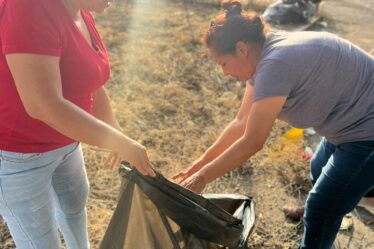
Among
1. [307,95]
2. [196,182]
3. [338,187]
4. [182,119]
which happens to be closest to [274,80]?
[307,95]

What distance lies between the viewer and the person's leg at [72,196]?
66.9 inches

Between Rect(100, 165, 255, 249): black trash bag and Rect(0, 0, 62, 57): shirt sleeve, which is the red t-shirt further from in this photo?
Rect(100, 165, 255, 249): black trash bag

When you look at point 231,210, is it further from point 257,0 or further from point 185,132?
point 257,0

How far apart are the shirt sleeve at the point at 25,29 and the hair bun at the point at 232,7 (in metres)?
0.76

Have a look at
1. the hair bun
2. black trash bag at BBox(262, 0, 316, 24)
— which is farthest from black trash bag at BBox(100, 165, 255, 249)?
black trash bag at BBox(262, 0, 316, 24)

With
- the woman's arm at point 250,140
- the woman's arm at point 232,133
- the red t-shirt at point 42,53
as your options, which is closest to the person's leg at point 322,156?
the woman's arm at point 232,133

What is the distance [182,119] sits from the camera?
401cm

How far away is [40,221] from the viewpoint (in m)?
1.53

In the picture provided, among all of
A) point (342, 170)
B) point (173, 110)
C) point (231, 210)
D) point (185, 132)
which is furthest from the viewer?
point (173, 110)

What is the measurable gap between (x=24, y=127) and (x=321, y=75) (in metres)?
1.17

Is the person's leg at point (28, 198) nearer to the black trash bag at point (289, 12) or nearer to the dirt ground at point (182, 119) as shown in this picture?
the dirt ground at point (182, 119)

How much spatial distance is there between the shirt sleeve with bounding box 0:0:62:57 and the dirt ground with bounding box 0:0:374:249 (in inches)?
67.4

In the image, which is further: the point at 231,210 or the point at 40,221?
the point at 231,210

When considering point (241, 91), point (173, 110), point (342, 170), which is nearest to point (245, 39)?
point (342, 170)
